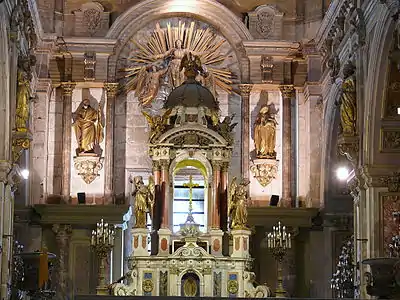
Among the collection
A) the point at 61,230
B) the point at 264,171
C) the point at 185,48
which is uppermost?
the point at 185,48

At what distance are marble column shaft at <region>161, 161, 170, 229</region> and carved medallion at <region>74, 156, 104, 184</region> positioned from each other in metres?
3.86

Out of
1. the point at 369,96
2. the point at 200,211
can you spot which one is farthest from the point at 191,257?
the point at 369,96

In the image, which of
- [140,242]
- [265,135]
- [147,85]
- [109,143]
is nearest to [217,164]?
[140,242]

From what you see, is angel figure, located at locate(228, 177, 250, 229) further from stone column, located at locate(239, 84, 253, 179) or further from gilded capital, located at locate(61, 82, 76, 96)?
gilded capital, located at locate(61, 82, 76, 96)

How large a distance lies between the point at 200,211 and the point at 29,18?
6823 millimetres

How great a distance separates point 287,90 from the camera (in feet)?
105

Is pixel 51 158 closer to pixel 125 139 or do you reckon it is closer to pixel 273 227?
pixel 125 139

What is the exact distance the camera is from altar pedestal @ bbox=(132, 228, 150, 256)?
2739cm

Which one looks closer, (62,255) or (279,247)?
(279,247)

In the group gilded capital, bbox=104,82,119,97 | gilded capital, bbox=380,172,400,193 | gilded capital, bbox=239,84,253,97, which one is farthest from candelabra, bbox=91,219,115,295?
gilded capital, bbox=380,172,400,193

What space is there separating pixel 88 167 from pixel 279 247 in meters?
6.18

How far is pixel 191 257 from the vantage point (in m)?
27.1

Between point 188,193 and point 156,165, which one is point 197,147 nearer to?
point 156,165

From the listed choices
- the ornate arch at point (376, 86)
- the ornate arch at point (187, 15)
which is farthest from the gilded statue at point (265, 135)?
the ornate arch at point (376, 86)
